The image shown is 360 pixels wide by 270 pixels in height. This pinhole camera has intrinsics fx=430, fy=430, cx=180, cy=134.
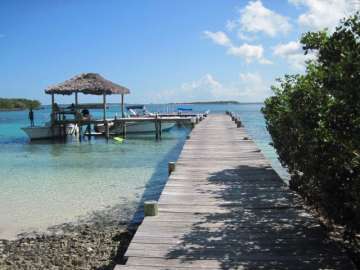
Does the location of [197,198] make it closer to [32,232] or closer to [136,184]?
[32,232]

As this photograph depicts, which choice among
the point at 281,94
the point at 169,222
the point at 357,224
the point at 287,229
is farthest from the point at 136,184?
the point at 357,224

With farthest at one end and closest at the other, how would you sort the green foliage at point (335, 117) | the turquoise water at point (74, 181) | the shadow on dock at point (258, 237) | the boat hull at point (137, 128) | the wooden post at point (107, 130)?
the boat hull at point (137, 128) → the wooden post at point (107, 130) → the turquoise water at point (74, 181) → the shadow on dock at point (258, 237) → the green foliage at point (335, 117)

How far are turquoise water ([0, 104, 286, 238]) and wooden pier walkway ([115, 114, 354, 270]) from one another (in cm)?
241

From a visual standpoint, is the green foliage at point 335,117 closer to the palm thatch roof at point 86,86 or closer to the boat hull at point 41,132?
the palm thatch roof at point 86,86

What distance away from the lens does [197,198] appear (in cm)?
731

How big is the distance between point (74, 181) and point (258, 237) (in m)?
9.21

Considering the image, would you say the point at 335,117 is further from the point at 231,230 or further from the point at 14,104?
the point at 14,104

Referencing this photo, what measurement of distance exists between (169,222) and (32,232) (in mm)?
3631

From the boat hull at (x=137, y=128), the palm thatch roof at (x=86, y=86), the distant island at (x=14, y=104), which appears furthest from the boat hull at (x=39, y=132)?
the distant island at (x=14, y=104)

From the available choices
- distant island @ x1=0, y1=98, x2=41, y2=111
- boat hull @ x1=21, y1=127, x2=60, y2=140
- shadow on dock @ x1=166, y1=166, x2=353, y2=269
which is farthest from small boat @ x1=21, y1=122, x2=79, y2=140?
distant island @ x1=0, y1=98, x2=41, y2=111

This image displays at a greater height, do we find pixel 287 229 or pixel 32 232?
pixel 287 229

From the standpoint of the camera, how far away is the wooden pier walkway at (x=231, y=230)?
15.0ft

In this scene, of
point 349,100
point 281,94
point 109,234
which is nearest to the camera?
point 349,100

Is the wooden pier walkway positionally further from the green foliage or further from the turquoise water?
the turquoise water
